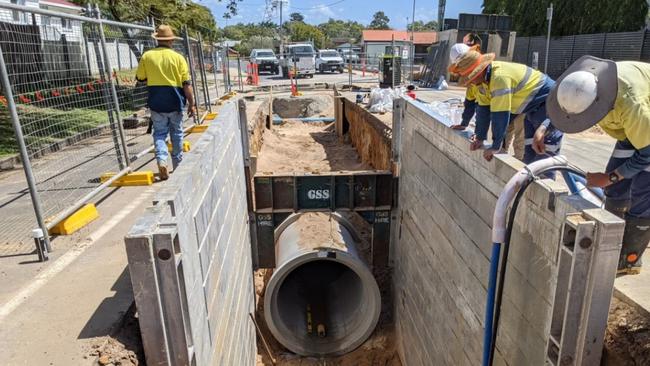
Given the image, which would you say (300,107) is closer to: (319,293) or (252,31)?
(319,293)

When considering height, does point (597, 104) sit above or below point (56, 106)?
above

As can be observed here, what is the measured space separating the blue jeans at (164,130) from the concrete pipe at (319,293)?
2021mm

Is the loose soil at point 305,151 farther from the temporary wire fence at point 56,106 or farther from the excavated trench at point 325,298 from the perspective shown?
the temporary wire fence at point 56,106

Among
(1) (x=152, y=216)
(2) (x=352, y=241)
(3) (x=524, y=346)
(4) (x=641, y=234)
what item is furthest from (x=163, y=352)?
(2) (x=352, y=241)

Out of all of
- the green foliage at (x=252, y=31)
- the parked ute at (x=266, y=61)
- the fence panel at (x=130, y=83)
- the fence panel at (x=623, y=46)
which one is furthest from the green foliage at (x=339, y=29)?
the fence panel at (x=130, y=83)

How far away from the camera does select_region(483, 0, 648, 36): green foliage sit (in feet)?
77.6

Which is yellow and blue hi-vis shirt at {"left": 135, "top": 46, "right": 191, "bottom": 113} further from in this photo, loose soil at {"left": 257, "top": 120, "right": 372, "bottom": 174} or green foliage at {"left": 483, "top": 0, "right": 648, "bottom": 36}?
green foliage at {"left": 483, "top": 0, "right": 648, "bottom": 36}

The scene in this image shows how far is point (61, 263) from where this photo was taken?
4066mm

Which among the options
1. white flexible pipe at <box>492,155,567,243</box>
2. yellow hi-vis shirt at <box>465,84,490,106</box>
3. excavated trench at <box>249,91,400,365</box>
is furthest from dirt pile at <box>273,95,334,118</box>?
white flexible pipe at <box>492,155,567,243</box>

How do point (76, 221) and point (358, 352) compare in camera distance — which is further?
point (358, 352)

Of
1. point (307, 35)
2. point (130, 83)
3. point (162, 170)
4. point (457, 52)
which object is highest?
point (307, 35)

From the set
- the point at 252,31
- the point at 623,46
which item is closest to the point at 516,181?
the point at 623,46

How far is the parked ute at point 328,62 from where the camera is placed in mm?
35375

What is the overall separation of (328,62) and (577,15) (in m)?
17.2
